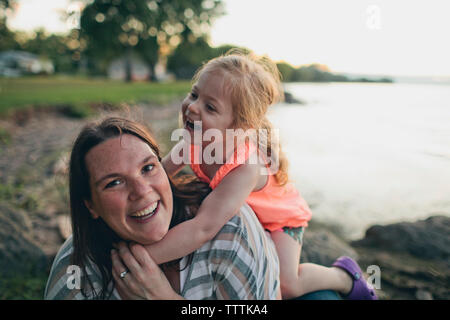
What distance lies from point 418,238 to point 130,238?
11.5 ft

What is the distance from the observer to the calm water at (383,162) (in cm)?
347

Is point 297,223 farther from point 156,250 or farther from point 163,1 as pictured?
point 163,1

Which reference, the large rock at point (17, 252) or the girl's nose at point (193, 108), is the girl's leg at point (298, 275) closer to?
the girl's nose at point (193, 108)

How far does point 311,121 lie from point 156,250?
13.5 m

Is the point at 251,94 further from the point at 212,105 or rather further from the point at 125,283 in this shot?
the point at 125,283

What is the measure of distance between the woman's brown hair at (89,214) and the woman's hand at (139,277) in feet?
0.21

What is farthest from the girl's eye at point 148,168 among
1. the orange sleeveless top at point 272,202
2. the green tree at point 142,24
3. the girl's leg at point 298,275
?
the green tree at point 142,24

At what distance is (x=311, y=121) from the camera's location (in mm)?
14164

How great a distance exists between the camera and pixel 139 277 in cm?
144

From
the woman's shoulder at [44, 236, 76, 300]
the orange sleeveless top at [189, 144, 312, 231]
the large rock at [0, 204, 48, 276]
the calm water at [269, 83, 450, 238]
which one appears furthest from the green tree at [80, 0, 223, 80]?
the woman's shoulder at [44, 236, 76, 300]

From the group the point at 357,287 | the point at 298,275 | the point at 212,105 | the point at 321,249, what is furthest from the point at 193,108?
the point at 321,249
